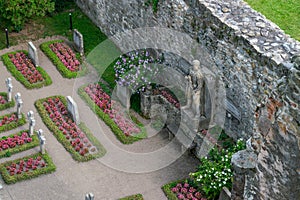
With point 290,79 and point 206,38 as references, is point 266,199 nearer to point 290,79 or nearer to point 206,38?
point 290,79

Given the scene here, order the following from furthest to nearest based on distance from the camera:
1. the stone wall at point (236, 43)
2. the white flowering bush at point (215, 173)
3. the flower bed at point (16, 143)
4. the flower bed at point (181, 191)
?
→ the flower bed at point (16, 143)
the flower bed at point (181, 191)
the white flowering bush at point (215, 173)
the stone wall at point (236, 43)

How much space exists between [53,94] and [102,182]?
14.7 ft

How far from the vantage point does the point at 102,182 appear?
1538cm

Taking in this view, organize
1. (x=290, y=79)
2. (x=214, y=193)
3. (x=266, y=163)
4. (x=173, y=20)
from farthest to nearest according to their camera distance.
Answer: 1. (x=173, y=20)
2. (x=214, y=193)
3. (x=266, y=163)
4. (x=290, y=79)

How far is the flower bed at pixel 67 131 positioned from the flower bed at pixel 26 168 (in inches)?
30.4

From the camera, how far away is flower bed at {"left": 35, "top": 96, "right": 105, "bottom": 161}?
53.6 ft

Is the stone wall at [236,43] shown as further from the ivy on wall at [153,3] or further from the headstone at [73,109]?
the headstone at [73,109]

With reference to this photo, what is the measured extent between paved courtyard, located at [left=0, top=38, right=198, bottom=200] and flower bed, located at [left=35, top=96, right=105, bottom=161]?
0.55 feet

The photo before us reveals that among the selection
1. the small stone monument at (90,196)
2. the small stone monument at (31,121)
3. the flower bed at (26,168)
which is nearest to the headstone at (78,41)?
the small stone monument at (31,121)

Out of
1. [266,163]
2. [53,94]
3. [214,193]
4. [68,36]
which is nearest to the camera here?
[266,163]

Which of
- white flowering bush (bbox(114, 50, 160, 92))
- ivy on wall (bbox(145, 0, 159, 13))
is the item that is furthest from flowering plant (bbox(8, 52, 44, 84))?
ivy on wall (bbox(145, 0, 159, 13))

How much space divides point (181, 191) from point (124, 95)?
4.06 metres

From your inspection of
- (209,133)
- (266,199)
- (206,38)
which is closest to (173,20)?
(206,38)

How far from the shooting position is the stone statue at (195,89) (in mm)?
15148
